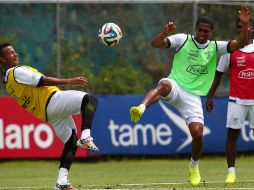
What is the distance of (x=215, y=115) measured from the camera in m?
22.2

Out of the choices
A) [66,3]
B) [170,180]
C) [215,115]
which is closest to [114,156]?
[215,115]

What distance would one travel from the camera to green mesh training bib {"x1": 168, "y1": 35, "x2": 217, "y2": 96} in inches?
592

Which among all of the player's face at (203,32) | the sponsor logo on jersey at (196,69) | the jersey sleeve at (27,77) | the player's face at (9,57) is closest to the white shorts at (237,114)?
the sponsor logo on jersey at (196,69)

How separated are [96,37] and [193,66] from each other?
8604mm

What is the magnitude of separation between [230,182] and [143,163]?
6878 millimetres

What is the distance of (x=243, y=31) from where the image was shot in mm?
14922

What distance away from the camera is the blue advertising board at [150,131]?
72.2 ft

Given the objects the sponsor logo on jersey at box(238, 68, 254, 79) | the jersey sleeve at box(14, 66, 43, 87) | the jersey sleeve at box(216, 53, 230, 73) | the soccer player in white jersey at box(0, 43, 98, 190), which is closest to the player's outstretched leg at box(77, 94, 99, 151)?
the soccer player in white jersey at box(0, 43, 98, 190)

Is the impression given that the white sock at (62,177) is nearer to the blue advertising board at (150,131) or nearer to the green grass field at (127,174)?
the green grass field at (127,174)

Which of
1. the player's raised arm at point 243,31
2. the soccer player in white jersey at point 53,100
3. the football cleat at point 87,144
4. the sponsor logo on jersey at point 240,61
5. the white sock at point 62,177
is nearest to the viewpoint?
the football cleat at point 87,144

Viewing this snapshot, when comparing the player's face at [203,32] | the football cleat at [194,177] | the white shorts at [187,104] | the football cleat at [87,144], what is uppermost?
the player's face at [203,32]

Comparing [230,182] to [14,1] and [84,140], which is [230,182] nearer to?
[84,140]

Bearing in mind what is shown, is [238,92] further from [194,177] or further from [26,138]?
[26,138]

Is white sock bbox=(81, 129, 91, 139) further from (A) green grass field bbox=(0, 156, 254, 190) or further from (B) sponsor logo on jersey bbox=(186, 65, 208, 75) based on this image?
(B) sponsor logo on jersey bbox=(186, 65, 208, 75)
